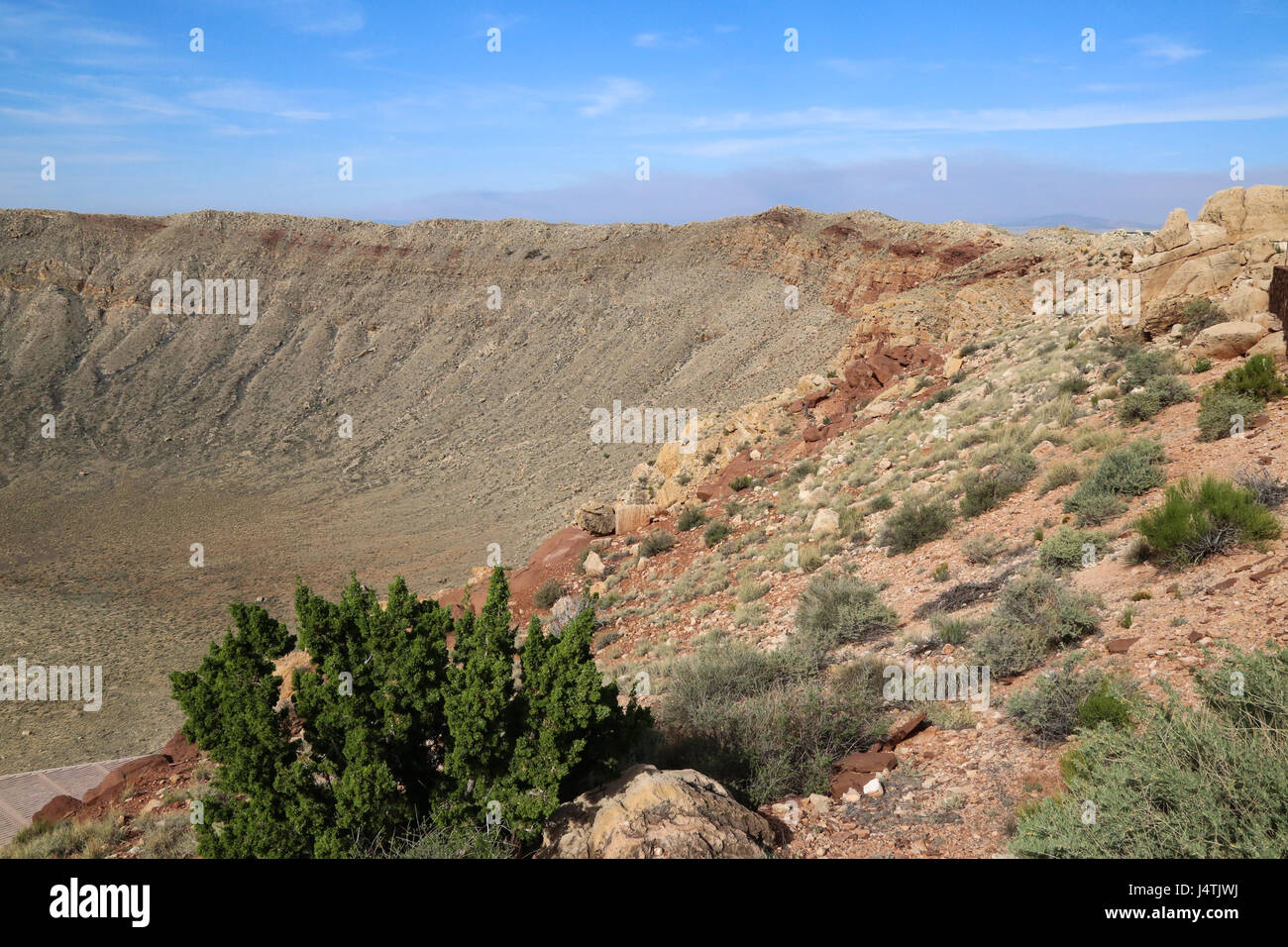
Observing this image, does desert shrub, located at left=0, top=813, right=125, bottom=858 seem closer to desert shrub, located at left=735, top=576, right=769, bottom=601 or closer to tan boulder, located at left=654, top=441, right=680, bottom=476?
desert shrub, located at left=735, top=576, right=769, bottom=601

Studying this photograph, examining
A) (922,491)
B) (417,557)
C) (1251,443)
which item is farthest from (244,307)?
(1251,443)

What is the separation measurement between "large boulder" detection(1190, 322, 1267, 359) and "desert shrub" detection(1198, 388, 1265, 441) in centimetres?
227

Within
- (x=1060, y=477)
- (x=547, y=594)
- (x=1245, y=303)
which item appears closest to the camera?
(x=1060, y=477)

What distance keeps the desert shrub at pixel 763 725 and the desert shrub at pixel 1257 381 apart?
6.89m

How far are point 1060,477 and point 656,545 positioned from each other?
805 centimetres

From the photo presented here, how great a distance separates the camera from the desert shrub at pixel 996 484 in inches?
445

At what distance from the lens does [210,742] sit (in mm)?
5352

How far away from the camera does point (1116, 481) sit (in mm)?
9359

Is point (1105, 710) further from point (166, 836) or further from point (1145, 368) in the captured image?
point (1145, 368)

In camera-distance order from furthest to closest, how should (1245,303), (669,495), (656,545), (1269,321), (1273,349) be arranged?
(669,495)
(656,545)
(1245,303)
(1269,321)
(1273,349)

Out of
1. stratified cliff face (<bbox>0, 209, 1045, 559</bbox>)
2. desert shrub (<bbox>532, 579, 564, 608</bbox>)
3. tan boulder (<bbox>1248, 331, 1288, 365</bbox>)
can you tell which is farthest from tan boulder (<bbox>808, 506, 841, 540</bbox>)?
stratified cliff face (<bbox>0, 209, 1045, 559</bbox>)

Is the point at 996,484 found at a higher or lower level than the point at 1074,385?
lower

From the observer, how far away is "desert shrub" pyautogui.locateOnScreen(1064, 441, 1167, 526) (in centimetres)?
913

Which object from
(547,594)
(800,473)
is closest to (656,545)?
(547,594)
